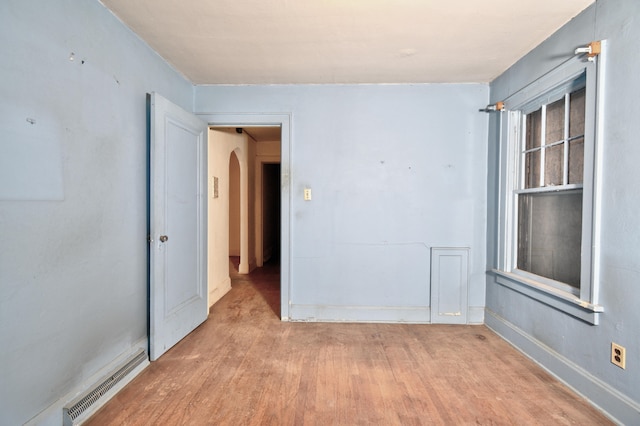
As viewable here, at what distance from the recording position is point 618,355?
1.74 meters

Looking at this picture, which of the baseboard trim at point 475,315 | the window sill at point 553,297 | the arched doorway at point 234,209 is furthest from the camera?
the arched doorway at point 234,209

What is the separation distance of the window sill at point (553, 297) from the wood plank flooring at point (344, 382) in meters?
0.52

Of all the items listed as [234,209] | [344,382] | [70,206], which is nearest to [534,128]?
[344,382]

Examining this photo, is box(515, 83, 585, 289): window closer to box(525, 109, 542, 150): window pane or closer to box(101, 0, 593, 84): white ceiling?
box(525, 109, 542, 150): window pane

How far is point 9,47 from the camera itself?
139 centimetres

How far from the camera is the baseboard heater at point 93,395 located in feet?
5.46

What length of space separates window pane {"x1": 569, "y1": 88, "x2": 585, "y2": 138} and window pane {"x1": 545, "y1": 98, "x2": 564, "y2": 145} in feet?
0.33

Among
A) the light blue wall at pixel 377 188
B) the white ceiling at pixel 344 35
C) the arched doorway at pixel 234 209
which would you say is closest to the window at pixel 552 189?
the light blue wall at pixel 377 188

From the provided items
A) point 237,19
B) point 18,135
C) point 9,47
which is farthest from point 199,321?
point 237,19

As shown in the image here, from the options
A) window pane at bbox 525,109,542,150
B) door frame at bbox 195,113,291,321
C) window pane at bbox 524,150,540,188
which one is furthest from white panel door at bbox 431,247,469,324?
door frame at bbox 195,113,291,321

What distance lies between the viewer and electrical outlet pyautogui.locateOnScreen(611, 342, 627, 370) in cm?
171

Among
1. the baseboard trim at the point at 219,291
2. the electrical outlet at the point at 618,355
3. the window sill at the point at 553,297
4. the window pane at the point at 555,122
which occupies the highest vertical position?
the window pane at the point at 555,122

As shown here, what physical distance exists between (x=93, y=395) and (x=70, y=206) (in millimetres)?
1135

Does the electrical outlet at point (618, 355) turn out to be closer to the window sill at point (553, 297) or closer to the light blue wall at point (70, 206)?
the window sill at point (553, 297)
